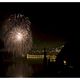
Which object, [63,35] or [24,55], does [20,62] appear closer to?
[24,55]

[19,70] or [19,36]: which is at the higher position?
[19,36]

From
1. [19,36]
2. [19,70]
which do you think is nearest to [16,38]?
[19,36]

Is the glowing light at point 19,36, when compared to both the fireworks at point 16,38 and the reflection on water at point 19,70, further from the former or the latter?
the reflection on water at point 19,70

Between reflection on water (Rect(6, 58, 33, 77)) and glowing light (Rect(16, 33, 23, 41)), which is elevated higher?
glowing light (Rect(16, 33, 23, 41))

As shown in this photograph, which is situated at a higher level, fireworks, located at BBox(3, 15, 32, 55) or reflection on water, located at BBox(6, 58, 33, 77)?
fireworks, located at BBox(3, 15, 32, 55)

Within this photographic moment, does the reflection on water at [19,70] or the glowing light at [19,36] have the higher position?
the glowing light at [19,36]

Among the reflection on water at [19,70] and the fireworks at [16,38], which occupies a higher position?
the fireworks at [16,38]

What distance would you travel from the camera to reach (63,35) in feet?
17.1

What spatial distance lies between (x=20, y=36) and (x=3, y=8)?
27 centimetres

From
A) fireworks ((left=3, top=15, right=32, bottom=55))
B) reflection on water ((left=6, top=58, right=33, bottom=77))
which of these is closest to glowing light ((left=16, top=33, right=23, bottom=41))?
fireworks ((left=3, top=15, right=32, bottom=55))

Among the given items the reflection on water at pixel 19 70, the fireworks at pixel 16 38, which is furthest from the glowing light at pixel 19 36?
the reflection on water at pixel 19 70

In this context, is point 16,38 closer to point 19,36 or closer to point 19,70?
point 19,36

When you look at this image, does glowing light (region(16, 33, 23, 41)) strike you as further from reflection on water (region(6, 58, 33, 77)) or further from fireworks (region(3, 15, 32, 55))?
reflection on water (region(6, 58, 33, 77))

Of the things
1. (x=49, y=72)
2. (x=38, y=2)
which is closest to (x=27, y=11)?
(x=38, y=2)
